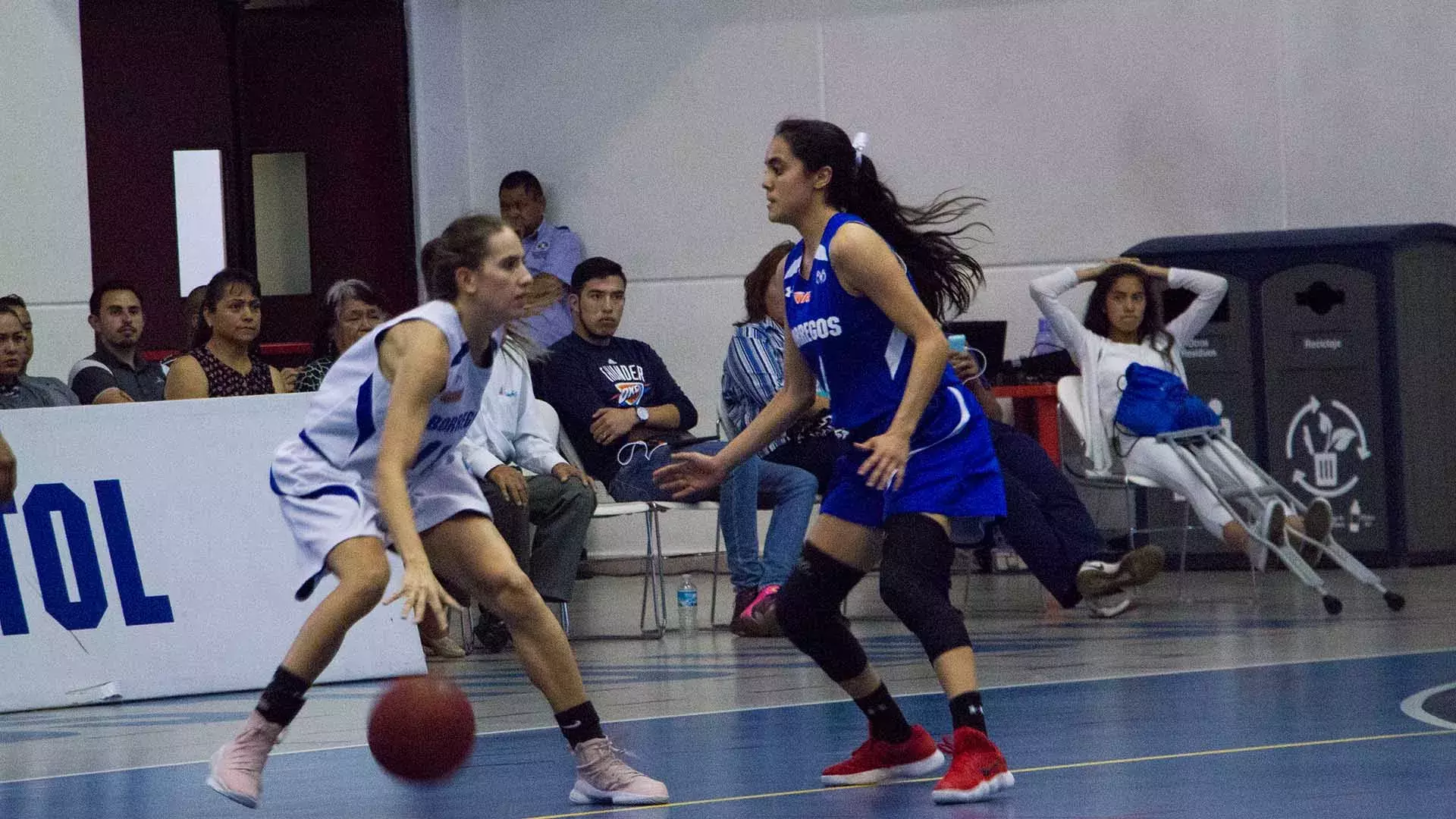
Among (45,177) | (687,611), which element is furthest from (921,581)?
(45,177)

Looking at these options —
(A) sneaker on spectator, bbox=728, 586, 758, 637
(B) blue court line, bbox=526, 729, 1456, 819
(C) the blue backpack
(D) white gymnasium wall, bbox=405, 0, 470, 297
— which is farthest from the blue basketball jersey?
(D) white gymnasium wall, bbox=405, 0, 470, 297

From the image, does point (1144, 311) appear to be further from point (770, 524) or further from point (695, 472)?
point (695, 472)

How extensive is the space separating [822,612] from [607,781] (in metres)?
0.71

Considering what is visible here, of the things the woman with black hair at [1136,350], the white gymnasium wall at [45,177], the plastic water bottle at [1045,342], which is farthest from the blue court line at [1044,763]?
the white gymnasium wall at [45,177]

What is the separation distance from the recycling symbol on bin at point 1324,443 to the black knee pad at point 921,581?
6.34 meters

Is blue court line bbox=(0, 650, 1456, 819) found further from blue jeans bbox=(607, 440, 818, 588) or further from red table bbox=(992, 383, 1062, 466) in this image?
red table bbox=(992, 383, 1062, 466)

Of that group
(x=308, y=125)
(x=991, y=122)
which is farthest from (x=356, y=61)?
(x=991, y=122)

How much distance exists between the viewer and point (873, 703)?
5180 mm

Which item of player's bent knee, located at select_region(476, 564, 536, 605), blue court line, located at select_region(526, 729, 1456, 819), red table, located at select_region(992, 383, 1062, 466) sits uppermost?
red table, located at select_region(992, 383, 1062, 466)

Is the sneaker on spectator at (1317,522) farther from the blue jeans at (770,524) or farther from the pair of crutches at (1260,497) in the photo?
the blue jeans at (770,524)

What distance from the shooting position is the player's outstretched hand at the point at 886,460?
4.78m

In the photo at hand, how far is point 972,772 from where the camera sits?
4.73 m

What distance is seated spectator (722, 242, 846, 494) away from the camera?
29.2 ft

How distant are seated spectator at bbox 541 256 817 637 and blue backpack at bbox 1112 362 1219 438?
5.20 ft
